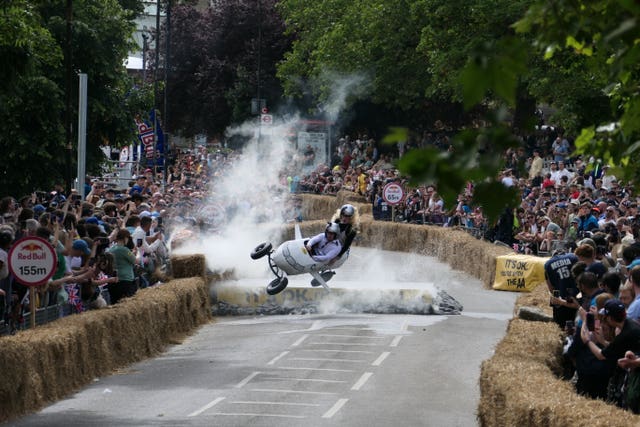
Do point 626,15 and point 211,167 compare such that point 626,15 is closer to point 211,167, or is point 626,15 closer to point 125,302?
point 125,302

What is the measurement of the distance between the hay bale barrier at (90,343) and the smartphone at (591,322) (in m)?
6.64

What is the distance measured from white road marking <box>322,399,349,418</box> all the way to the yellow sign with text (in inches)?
567

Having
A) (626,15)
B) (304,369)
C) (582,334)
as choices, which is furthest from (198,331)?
(626,15)

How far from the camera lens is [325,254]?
26.0 meters

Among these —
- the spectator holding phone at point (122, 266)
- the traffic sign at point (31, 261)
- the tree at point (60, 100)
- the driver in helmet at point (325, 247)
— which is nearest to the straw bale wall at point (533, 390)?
the traffic sign at point (31, 261)

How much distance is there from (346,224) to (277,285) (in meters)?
1.84

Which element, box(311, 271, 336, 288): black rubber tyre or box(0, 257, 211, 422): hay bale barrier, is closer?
box(0, 257, 211, 422): hay bale barrier

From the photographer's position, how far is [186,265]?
1033 inches

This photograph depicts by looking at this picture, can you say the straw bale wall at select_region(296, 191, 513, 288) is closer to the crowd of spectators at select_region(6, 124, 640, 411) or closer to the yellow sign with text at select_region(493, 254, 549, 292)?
the yellow sign with text at select_region(493, 254, 549, 292)

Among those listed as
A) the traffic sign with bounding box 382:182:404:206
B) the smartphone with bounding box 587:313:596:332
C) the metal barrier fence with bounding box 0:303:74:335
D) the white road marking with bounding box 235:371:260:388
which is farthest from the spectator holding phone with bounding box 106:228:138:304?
the traffic sign with bounding box 382:182:404:206

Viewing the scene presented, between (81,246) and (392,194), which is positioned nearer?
(81,246)

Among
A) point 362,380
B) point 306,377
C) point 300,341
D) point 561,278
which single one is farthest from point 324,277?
point 561,278

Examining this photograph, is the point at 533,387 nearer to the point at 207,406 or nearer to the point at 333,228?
the point at 207,406

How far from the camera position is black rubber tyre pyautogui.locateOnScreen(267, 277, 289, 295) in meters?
25.8
